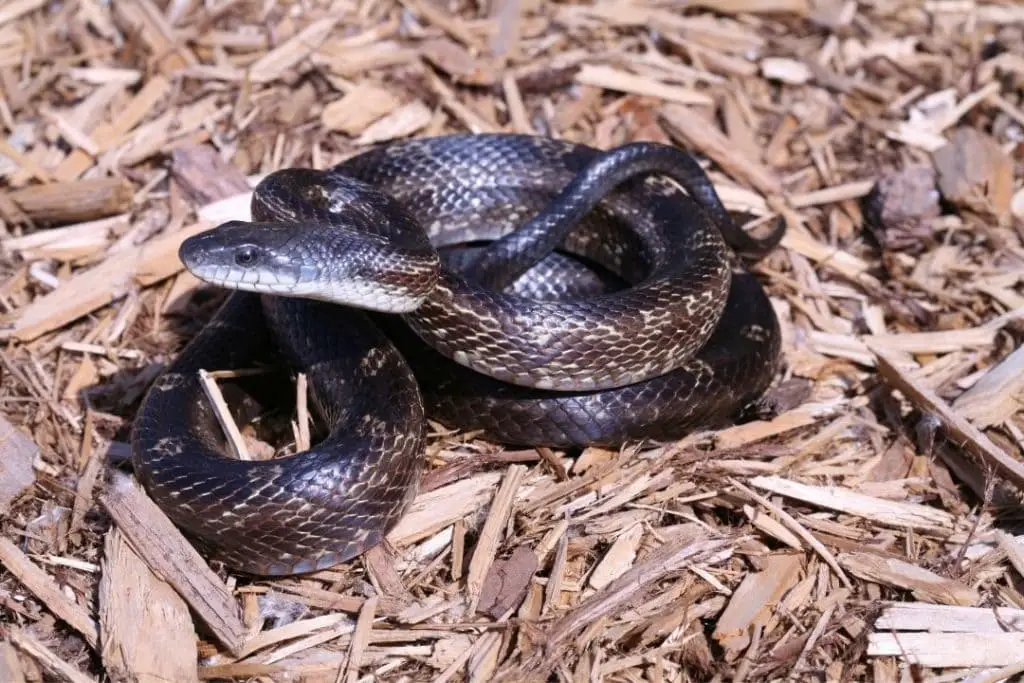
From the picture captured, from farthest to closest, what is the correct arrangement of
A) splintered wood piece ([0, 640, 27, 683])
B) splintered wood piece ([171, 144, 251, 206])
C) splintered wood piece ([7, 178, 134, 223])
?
splintered wood piece ([171, 144, 251, 206]), splintered wood piece ([7, 178, 134, 223]), splintered wood piece ([0, 640, 27, 683])

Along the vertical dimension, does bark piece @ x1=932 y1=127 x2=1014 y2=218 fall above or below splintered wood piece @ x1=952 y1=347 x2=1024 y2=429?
above

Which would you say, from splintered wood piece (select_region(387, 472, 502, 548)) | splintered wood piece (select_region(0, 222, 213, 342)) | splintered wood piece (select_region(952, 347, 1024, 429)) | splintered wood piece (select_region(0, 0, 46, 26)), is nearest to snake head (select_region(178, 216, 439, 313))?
splintered wood piece (select_region(387, 472, 502, 548))

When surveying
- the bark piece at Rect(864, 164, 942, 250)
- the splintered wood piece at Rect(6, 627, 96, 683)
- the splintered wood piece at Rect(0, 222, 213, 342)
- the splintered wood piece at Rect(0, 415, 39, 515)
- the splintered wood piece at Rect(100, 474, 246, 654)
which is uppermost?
the splintered wood piece at Rect(0, 222, 213, 342)

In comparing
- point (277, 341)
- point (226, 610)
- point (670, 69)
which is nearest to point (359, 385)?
point (277, 341)

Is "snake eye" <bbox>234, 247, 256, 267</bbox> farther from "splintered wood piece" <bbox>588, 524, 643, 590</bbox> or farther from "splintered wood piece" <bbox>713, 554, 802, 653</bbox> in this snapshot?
"splintered wood piece" <bbox>713, 554, 802, 653</bbox>

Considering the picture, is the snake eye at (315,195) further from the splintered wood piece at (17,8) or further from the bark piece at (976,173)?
the bark piece at (976,173)

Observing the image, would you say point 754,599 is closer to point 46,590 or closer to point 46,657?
point 46,657

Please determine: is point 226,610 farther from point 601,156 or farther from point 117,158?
point 117,158

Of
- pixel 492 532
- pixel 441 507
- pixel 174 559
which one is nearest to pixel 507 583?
pixel 492 532
